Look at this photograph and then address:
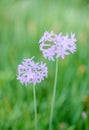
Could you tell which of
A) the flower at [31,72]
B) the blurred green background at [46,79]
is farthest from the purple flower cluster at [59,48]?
the blurred green background at [46,79]

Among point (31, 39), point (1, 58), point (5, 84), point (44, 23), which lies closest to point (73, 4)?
point (44, 23)

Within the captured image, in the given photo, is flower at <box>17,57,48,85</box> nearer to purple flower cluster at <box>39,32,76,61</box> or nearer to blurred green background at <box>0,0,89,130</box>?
purple flower cluster at <box>39,32,76,61</box>

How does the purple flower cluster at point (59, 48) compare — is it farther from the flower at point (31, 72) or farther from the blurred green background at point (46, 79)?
the blurred green background at point (46, 79)

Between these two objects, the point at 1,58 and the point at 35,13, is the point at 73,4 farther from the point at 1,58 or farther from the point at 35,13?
the point at 1,58

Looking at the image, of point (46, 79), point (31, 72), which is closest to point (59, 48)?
point (31, 72)

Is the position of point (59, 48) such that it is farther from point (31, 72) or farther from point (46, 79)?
point (46, 79)
